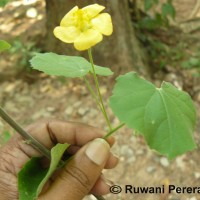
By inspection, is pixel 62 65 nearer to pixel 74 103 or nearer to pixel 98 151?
pixel 98 151

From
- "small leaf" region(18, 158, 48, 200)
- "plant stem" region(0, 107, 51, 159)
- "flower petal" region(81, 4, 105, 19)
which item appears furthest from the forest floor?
"flower petal" region(81, 4, 105, 19)

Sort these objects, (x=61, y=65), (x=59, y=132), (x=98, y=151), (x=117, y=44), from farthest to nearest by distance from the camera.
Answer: (x=117, y=44) → (x=59, y=132) → (x=98, y=151) → (x=61, y=65)

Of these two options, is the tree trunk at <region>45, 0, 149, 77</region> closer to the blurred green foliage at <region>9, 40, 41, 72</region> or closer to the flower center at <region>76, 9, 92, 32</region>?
the blurred green foliage at <region>9, 40, 41, 72</region>

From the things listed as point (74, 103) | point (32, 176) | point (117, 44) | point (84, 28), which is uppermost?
point (84, 28)

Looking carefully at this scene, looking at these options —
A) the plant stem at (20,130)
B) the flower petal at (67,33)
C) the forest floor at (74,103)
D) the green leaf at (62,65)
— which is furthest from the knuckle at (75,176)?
the forest floor at (74,103)

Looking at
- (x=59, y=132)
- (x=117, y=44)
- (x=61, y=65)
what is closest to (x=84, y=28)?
(x=61, y=65)

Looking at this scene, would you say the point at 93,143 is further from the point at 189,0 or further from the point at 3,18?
the point at 189,0

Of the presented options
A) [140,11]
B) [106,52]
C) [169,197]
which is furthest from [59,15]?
[169,197]

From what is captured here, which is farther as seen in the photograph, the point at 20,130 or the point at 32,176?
the point at 32,176
